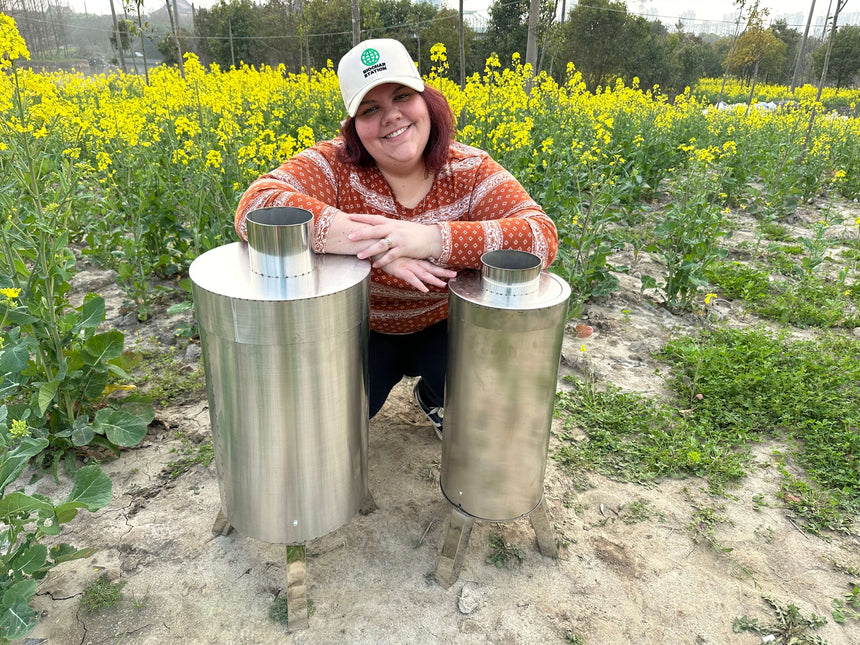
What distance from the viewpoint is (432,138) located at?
2.11 m

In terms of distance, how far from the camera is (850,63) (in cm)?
2716

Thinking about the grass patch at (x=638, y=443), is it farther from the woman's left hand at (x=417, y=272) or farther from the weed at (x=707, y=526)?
the woman's left hand at (x=417, y=272)

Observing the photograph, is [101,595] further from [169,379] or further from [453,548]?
[169,379]

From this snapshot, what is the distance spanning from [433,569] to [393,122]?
1593 mm

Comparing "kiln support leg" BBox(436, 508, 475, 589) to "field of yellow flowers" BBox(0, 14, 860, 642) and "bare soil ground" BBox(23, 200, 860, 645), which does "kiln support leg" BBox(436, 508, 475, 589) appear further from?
"field of yellow flowers" BBox(0, 14, 860, 642)

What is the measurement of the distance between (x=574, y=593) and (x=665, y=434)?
112 centimetres

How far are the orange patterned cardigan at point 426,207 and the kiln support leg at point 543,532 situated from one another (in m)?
0.85

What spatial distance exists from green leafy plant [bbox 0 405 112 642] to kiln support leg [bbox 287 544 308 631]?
24.0 inches

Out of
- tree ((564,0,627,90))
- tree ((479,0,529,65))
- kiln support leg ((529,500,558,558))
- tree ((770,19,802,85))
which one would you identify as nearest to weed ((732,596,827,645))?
kiln support leg ((529,500,558,558))

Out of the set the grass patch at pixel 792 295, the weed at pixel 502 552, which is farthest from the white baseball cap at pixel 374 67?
the grass patch at pixel 792 295

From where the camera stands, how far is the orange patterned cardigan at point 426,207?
1790mm

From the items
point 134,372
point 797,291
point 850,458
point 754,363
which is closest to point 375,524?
point 134,372

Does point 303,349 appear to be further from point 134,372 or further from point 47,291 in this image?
point 134,372

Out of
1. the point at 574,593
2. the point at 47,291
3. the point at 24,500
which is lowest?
the point at 574,593
